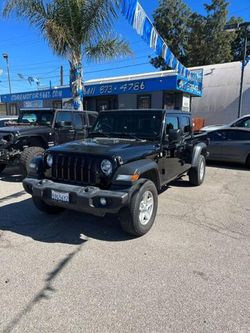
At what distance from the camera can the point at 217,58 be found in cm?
3247

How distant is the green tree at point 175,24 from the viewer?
112 feet

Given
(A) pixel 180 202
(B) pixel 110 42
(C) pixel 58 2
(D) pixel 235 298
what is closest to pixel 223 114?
(B) pixel 110 42

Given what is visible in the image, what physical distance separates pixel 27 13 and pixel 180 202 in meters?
9.57

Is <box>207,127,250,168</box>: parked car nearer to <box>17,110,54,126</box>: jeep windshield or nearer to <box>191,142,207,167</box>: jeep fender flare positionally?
<box>191,142,207,167</box>: jeep fender flare

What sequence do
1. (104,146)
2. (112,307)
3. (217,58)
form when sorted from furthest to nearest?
(217,58), (104,146), (112,307)

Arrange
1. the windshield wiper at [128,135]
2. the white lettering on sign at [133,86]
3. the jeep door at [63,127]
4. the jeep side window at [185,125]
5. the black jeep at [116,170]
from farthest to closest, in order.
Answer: the white lettering on sign at [133,86]
the jeep door at [63,127]
the jeep side window at [185,125]
the windshield wiper at [128,135]
the black jeep at [116,170]

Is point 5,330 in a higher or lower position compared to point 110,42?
lower

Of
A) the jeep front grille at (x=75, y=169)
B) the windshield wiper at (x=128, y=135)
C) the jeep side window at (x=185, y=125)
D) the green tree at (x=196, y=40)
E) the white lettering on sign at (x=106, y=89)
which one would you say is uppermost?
the green tree at (x=196, y=40)

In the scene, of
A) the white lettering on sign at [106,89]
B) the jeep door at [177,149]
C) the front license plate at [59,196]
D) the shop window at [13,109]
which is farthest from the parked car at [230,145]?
the shop window at [13,109]

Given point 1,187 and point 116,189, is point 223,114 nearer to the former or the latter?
point 1,187

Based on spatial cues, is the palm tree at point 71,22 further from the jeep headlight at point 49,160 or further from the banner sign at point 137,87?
the jeep headlight at point 49,160

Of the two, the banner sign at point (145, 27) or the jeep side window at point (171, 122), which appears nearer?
the jeep side window at point (171, 122)

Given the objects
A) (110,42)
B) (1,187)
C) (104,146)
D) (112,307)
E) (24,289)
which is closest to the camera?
(112,307)

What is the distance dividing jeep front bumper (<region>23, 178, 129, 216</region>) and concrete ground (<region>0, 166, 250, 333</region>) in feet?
1.83
